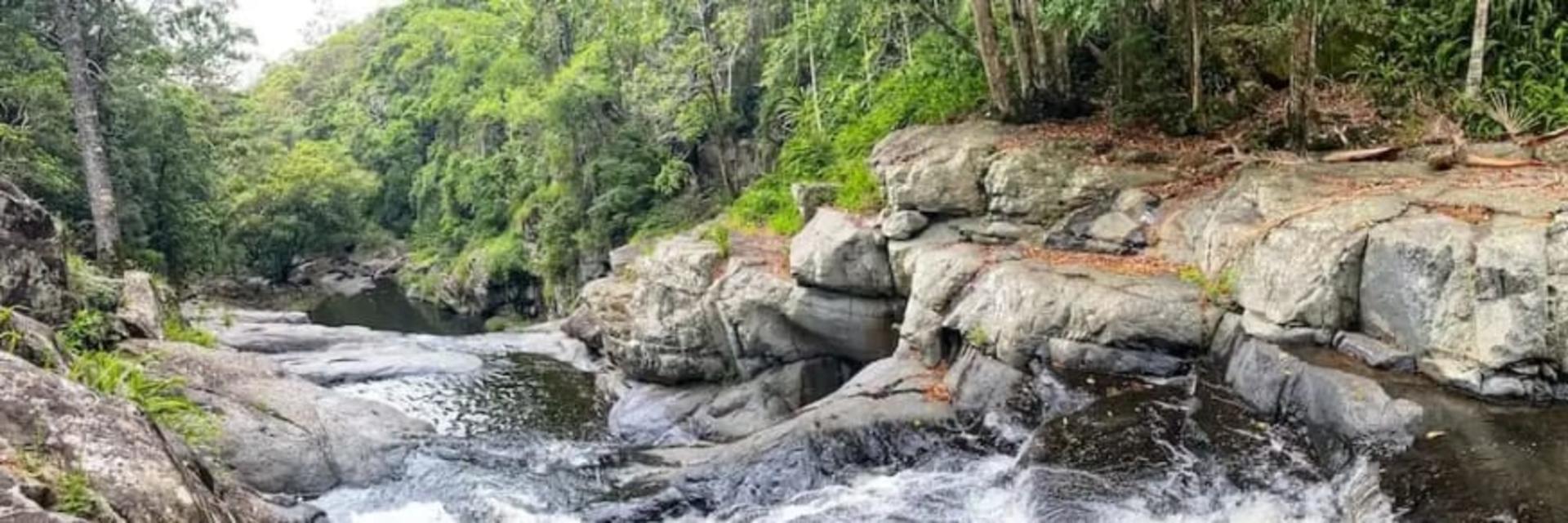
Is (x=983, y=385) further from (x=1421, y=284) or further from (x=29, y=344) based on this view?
(x=29, y=344)

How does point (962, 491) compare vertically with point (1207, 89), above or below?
below

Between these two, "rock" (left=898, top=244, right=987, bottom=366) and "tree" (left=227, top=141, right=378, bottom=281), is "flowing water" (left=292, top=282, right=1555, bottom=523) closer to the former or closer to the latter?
"rock" (left=898, top=244, right=987, bottom=366)

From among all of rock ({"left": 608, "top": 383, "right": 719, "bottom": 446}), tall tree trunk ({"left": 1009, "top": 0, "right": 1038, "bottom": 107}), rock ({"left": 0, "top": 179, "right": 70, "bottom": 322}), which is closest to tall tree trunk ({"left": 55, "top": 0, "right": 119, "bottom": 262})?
rock ({"left": 0, "top": 179, "right": 70, "bottom": 322})

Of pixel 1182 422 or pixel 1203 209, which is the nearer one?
pixel 1182 422

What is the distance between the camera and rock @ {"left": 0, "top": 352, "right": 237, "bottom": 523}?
4.71m

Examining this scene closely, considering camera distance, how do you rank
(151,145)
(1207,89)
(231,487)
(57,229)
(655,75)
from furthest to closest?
(655,75), (151,145), (1207,89), (57,229), (231,487)

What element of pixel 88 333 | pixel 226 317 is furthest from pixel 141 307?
pixel 226 317

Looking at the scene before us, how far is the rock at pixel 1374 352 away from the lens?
8.30 meters

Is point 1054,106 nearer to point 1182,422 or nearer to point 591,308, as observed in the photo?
point 1182,422

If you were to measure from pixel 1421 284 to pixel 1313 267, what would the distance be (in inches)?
36.5

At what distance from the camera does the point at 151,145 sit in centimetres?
2373

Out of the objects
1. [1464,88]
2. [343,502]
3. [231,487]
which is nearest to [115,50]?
[343,502]

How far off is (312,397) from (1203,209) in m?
11.0

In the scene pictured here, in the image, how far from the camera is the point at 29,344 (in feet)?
23.5
